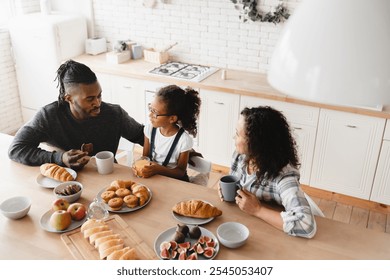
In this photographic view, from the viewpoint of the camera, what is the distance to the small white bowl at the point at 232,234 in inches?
62.5

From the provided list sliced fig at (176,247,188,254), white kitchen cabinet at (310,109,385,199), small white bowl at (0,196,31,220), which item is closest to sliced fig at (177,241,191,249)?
sliced fig at (176,247,188,254)

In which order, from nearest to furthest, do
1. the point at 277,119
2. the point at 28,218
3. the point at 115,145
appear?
1. the point at 28,218
2. the point at 277,119
3. the point at 115,145

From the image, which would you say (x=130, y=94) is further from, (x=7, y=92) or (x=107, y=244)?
(x=107, y=244)

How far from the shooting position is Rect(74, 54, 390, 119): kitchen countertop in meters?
3.23

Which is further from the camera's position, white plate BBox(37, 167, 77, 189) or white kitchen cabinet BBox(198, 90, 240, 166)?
white kitchen cabinet BBox(198, 90, 240, 166)

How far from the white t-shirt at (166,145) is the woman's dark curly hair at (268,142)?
54cm

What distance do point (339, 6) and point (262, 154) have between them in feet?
3.71

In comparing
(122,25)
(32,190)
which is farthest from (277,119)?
(122,25)

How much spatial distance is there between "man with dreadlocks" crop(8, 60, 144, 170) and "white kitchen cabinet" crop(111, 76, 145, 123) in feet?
4.55

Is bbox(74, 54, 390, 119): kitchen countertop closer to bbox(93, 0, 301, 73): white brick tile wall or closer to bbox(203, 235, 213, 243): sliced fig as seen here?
bbox(93, 0, 301, 73): white brick tile wall

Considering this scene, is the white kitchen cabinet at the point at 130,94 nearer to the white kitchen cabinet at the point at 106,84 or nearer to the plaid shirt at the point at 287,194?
the white kitchen cabinet at the point at 106,84

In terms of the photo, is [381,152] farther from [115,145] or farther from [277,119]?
[115,145]

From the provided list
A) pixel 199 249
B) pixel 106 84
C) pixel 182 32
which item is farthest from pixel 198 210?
pixel 182 32

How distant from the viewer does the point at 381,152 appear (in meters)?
3.20
